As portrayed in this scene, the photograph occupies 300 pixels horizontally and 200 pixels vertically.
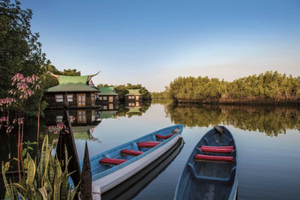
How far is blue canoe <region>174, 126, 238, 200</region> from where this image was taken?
16.2 ft

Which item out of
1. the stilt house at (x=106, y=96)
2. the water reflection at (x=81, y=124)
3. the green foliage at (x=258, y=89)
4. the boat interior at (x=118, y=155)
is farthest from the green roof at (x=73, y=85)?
the green foliage at (x=258, y=89)

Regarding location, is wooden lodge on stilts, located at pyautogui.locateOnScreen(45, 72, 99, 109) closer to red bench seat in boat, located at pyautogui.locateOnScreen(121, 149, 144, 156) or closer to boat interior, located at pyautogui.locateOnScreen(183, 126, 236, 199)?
red bench seat in boat, located at pyautogui.locateOnScreen(121, 149, 144, 156)

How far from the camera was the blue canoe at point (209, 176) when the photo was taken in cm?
494

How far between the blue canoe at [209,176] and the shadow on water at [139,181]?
168 centimetres

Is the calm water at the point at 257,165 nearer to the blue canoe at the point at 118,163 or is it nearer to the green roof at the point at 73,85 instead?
the blue canoe at the point at 118,163

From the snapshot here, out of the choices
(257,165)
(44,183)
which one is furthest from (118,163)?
(257,165)

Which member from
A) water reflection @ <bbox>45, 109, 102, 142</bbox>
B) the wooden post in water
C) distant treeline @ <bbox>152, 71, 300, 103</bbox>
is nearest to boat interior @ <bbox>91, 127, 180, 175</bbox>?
the wooden post in water

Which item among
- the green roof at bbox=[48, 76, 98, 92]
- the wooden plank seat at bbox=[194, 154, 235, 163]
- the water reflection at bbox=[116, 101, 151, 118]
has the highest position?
the green roof at bbox=[48, 76, 98, 92]

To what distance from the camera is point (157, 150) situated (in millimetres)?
8750

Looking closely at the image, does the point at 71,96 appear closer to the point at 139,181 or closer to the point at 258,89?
the point at 139,181

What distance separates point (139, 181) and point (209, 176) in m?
2.34

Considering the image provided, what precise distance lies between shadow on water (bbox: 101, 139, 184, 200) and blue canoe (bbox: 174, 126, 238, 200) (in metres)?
1.68

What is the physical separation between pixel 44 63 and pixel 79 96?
63.4 feet

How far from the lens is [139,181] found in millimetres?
7023
